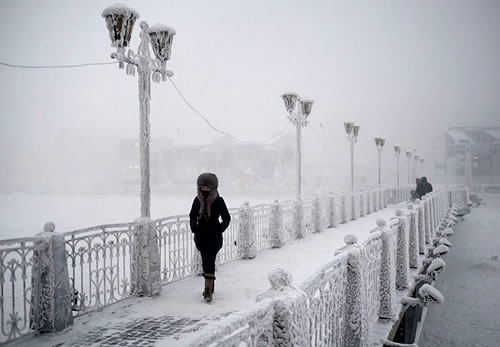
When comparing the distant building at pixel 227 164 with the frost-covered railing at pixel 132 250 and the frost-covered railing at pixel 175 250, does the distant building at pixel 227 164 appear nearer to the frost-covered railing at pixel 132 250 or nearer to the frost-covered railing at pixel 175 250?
the frost-covered railing at pixel 132 250

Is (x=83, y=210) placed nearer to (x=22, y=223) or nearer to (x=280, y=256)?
(x=22, y=223)

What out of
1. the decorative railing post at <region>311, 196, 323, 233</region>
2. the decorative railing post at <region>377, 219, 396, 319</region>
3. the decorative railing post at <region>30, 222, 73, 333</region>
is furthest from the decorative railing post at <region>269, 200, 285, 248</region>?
the decorative railing post at <region>30, 222, 73, 333</region>

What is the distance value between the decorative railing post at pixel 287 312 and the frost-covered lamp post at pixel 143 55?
541cm

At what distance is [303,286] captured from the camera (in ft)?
10.1

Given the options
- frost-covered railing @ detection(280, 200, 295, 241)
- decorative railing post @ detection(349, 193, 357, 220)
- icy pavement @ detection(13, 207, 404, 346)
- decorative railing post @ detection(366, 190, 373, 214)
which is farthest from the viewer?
decorative railing post @ detection(366, 190, 373, 214)

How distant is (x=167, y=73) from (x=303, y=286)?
22.0 ft

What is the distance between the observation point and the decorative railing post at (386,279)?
6.17 m

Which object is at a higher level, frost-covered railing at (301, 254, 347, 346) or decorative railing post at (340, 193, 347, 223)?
frost-covered railing at (301, 254, 347, 346)

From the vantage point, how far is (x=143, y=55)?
796 cm

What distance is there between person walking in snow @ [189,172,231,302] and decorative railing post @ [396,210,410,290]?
3531mm

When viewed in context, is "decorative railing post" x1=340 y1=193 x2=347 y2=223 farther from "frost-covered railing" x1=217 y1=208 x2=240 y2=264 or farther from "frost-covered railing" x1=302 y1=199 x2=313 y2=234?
"frost-covered railing" x1=217 y1=208 x2=240 y2=264

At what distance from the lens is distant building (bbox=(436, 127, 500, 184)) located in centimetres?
6066

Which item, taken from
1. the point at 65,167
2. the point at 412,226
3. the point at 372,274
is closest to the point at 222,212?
the point at 372,274

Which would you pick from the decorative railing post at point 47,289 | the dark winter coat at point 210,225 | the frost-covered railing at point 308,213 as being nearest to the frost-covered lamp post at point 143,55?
the dark winter coat at point 210,225
